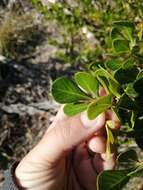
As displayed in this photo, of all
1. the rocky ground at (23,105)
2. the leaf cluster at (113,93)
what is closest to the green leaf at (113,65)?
the leaf cluster at (113,93)

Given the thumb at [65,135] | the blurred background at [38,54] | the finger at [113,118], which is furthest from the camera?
the blurred background at [38,54]

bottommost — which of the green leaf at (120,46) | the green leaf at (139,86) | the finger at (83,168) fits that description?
the finger at (83,168)

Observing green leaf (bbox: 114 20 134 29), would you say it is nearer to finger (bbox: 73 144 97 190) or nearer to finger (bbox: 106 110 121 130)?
finger (bbox: 106 110 121 130)

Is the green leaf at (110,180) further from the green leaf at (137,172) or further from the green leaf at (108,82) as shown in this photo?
the green leaf at (108,82)

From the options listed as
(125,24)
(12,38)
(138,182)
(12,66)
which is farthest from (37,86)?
(125,24)

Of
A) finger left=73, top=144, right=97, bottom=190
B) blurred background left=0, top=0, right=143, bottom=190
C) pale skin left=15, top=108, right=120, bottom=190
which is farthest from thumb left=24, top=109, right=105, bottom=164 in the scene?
blurred background left=0, top=0, right=143, bottom=190

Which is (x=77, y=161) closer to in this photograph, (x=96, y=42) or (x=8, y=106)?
(x=96, y=42)
